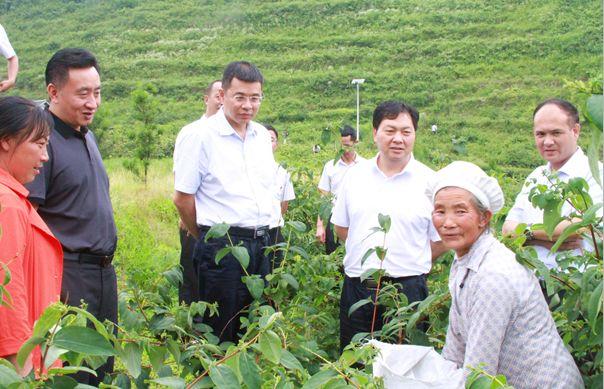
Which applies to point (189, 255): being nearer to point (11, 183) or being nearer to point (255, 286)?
point (255, 286)

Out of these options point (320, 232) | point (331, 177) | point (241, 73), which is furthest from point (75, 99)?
point (331, 177)

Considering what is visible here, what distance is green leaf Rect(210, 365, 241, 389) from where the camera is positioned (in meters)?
1.37

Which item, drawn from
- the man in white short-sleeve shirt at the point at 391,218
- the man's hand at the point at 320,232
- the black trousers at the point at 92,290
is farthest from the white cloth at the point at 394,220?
the man's hand at the point at 320,232

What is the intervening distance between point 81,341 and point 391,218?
1751mm

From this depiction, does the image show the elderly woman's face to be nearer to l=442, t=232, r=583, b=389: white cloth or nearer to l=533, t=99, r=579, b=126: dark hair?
l=442, t=232, r=583, b=389: white cloth

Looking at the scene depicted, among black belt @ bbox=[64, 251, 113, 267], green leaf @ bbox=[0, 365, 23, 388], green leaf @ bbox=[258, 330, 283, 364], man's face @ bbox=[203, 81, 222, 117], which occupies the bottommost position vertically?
black belt @ bbox=[64, 251, 113, 267]

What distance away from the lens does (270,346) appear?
1421mm

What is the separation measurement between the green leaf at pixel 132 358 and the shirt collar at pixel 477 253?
73 cm

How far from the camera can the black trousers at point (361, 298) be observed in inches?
107

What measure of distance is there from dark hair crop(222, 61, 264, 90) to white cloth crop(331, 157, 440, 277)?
21.6 inches

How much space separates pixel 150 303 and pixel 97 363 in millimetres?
688

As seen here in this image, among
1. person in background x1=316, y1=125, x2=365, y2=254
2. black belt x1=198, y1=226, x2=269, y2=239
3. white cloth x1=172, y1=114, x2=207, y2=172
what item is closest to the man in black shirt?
black belt x1=198, y1=226, x2=269, y2=239

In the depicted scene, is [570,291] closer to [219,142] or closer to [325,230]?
[219,142]

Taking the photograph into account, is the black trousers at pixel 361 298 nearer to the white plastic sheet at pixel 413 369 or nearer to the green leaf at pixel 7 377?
the white plastic sheet at pixel 413 369
